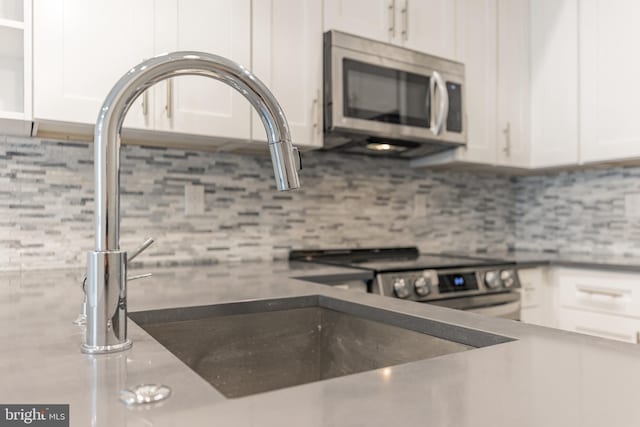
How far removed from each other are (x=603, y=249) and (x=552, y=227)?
0.35 meters

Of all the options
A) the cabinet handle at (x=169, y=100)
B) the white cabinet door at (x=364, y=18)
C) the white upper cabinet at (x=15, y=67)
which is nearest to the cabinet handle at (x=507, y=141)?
the white cabinet door at (x=364, y=18)

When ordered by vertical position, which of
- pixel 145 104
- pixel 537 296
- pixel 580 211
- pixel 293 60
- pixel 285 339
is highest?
pixel 293 60

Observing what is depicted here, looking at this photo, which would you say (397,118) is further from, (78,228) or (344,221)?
(78,228)

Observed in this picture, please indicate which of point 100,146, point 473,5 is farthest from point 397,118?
point 100,146

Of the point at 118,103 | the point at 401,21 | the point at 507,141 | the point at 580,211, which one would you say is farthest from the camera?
the point at 580,211

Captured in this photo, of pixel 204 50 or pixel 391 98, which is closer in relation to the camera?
pixel 204 50

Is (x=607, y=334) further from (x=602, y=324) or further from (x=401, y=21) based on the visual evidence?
(x=401, y=21)

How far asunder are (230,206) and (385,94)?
0.87 metres

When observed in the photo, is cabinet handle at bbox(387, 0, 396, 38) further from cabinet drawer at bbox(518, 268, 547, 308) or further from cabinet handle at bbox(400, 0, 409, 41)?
cabinet drawer at bbox(518, 268, 547, 308)

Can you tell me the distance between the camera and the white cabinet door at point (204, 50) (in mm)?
1732

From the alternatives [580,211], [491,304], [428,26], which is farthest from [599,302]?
[428,26]

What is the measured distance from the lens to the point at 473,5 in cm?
257

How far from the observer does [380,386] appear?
0.54 m

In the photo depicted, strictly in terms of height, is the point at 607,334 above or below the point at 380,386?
below
